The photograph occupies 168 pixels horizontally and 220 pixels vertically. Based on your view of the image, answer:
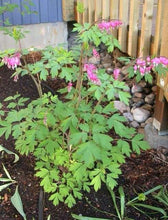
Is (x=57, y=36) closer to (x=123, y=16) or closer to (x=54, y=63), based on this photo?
(x=123, y=16)

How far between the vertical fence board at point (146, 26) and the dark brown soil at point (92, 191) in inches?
37.1

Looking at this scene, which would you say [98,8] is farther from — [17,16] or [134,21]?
[17,16]

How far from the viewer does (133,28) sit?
332cm

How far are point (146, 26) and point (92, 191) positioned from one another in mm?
1557

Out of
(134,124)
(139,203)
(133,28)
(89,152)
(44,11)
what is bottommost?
(139,203)

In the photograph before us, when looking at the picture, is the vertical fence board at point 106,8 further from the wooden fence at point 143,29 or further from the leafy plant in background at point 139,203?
the leafy plant in background at point 139,203

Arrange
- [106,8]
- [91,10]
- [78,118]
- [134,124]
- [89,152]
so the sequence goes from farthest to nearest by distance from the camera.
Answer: [91,10], [106,8], [134,124], [78,118], [89,152]

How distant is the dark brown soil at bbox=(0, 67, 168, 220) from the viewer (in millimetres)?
2301

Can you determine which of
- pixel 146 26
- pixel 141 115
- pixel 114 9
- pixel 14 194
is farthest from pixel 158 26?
pixel 14 194

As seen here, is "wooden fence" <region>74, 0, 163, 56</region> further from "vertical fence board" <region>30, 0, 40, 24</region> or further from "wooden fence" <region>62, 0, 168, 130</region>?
"vertical fence board" <region>30, 0, 40, 24</region>

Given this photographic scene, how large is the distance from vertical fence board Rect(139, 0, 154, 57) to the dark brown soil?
37.1 inches

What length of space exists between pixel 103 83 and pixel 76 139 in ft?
1.08

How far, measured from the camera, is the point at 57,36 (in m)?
4.69

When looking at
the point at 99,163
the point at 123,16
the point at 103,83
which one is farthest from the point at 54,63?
the point at 123,16
